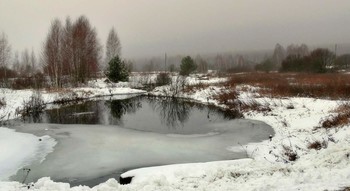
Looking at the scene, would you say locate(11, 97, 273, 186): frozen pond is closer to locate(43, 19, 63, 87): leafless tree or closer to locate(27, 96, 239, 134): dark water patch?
locate(27, 96, 239, 134): dark water patch

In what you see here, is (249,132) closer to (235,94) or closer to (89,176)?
(89,176)

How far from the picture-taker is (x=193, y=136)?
48.3 ft

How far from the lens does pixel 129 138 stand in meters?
14.0

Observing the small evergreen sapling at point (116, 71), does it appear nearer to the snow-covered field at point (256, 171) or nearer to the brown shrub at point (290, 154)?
the snow-covered field at point (256, 171)

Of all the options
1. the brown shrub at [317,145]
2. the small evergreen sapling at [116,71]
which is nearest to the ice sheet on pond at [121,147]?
the brown shrub at [317,145]

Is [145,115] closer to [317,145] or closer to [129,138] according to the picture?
[129,138]

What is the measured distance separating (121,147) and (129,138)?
1.60 metres

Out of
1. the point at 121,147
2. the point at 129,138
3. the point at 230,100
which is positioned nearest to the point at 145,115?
the point at 230,100

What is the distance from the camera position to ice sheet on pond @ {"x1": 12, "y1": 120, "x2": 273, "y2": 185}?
32.5 feet

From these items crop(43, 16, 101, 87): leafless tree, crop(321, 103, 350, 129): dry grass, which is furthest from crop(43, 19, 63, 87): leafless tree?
crop(321, 103, 350, 129): dry grass

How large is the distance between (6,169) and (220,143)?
7.49 m

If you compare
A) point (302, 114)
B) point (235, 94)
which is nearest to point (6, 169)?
point (302, 114)

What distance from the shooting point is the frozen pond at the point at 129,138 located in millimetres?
10023

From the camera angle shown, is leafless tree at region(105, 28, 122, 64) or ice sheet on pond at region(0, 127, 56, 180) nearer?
ice sheet on pond at region(0, 127, 56, 180)
